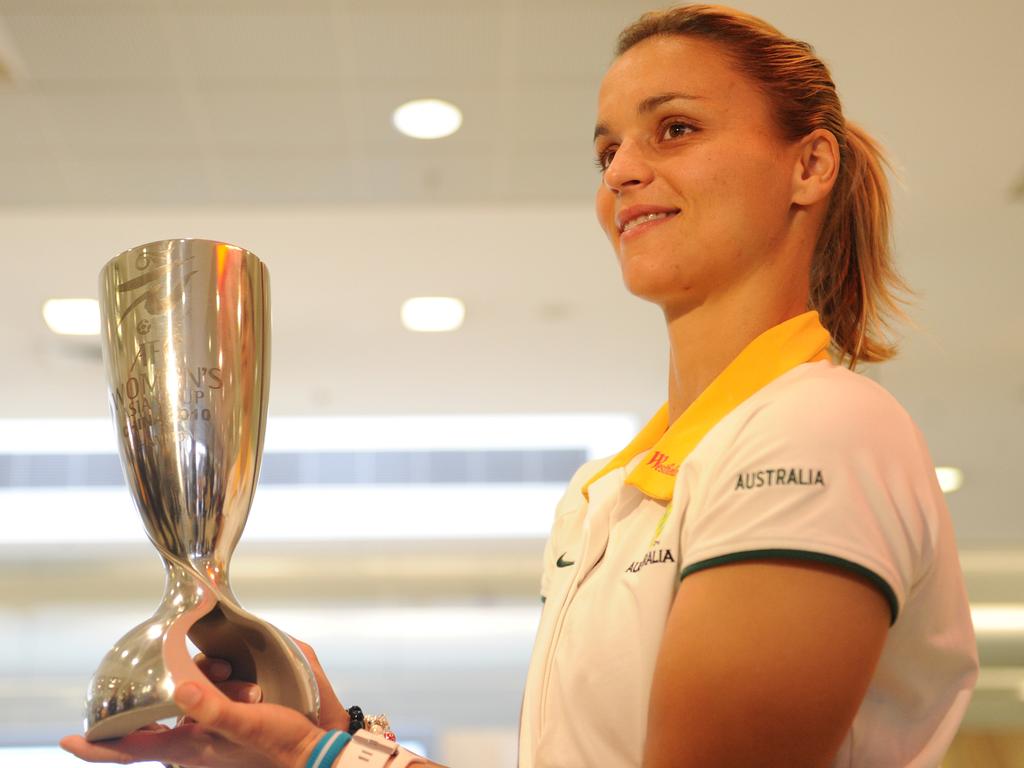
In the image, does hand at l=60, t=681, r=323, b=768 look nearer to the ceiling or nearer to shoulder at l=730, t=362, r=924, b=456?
shoulder at l=730, t=362, r=924, b=456

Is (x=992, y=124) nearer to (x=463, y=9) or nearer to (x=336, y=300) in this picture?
(x=463, y=9)

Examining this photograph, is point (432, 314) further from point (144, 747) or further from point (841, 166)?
point (144, 747)

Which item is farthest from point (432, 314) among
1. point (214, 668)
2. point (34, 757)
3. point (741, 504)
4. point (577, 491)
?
point (741, 504)

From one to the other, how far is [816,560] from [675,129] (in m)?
0.54

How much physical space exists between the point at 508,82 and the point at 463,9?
390mm

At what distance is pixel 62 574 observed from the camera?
23.8 ft

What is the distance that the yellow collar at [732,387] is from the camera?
1.10 metres

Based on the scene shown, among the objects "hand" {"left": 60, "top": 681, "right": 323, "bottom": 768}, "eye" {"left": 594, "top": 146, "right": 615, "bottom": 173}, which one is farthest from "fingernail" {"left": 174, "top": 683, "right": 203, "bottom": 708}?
"eye" {"left": 594, "top": 146, "right": 615, "bottom": 173}

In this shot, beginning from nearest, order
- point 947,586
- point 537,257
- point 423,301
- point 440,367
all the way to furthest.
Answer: point 947,586 → point 537,257 → point 423,301 → point 440,367

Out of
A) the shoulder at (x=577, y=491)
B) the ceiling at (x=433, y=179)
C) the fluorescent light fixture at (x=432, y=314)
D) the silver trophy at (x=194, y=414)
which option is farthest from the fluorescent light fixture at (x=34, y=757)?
the silver trophy at (x=194, y=414)

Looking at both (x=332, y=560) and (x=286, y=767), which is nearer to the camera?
(x=286, y=767)

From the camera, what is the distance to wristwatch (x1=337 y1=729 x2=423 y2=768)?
3.24 ft

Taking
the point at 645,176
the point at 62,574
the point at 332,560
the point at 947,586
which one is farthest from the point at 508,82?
the point at 62,574

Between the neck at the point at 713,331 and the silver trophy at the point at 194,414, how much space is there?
0.45m
